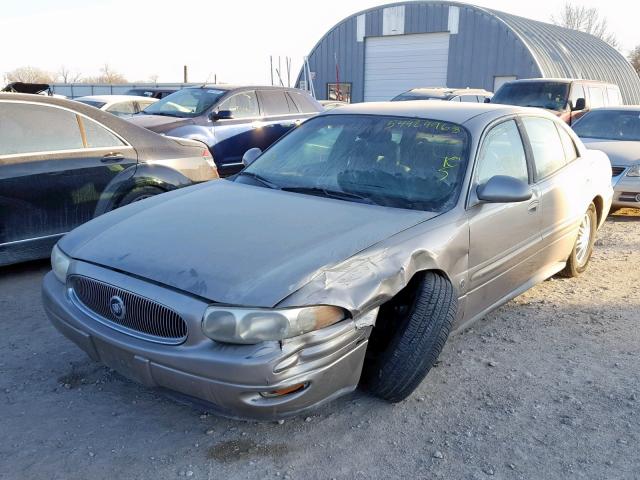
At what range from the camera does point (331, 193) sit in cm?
354

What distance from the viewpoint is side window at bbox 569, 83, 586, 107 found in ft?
40.4

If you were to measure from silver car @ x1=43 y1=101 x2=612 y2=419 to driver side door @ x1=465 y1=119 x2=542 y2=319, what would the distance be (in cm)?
1

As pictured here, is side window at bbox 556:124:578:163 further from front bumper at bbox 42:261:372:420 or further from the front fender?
the front fender

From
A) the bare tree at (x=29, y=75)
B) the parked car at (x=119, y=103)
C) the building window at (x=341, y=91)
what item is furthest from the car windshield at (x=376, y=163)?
the bare tree at (x=29, y=75)

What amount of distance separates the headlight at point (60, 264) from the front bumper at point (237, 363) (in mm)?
433

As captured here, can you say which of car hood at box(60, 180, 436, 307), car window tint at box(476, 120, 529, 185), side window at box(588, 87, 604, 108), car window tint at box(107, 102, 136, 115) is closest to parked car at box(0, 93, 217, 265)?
car hood at box(60, 180, 436, 307)

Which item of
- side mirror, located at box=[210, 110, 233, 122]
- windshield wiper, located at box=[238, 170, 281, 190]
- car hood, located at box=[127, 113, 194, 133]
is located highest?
windshield wiper, located at box=[238, 170, 281, 190]

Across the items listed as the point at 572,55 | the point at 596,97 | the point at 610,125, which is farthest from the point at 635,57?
the point at 610,125

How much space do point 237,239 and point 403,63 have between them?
26868mm

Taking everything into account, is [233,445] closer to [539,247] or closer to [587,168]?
[539,247]

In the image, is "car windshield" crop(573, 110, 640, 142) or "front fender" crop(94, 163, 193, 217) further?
"car windshield" crop(573, 110, 640, 142)

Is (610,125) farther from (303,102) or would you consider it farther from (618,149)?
(303,102)

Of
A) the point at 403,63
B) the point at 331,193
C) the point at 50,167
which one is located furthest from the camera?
the point at 403,63

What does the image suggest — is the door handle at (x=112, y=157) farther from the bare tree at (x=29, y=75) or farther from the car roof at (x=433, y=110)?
the bare tree at (x=29, y=75)
